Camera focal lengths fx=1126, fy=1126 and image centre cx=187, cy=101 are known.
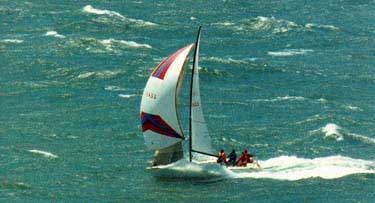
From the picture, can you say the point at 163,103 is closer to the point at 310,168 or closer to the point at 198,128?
the point at 198,128

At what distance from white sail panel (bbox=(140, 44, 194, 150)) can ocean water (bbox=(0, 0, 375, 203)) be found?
9.13 feet

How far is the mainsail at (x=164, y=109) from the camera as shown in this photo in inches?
3265

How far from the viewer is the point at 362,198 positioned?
249 ft

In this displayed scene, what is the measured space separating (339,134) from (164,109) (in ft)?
60.4

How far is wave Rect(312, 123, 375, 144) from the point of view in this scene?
93125mm

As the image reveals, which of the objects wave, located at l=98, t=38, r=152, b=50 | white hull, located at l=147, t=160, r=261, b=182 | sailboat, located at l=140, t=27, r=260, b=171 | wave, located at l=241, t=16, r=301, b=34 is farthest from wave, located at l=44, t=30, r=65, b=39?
white hull, located at l=147, t=160, r=261, b=182

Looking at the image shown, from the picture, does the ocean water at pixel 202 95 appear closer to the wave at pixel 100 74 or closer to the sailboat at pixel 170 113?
the wave at pixel 100 74

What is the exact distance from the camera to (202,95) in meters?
108

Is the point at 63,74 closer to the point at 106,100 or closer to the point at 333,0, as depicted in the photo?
the point at 106,100

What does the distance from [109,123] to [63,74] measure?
17.9 meters

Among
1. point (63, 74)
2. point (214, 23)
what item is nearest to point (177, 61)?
point (63, 74)

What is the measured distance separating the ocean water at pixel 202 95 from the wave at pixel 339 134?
17 cm

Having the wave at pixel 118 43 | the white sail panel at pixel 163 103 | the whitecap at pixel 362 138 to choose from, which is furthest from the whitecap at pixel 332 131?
the wave at pixel 118 43

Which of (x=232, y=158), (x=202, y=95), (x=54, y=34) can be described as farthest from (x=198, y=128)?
(x=54, y=34)
